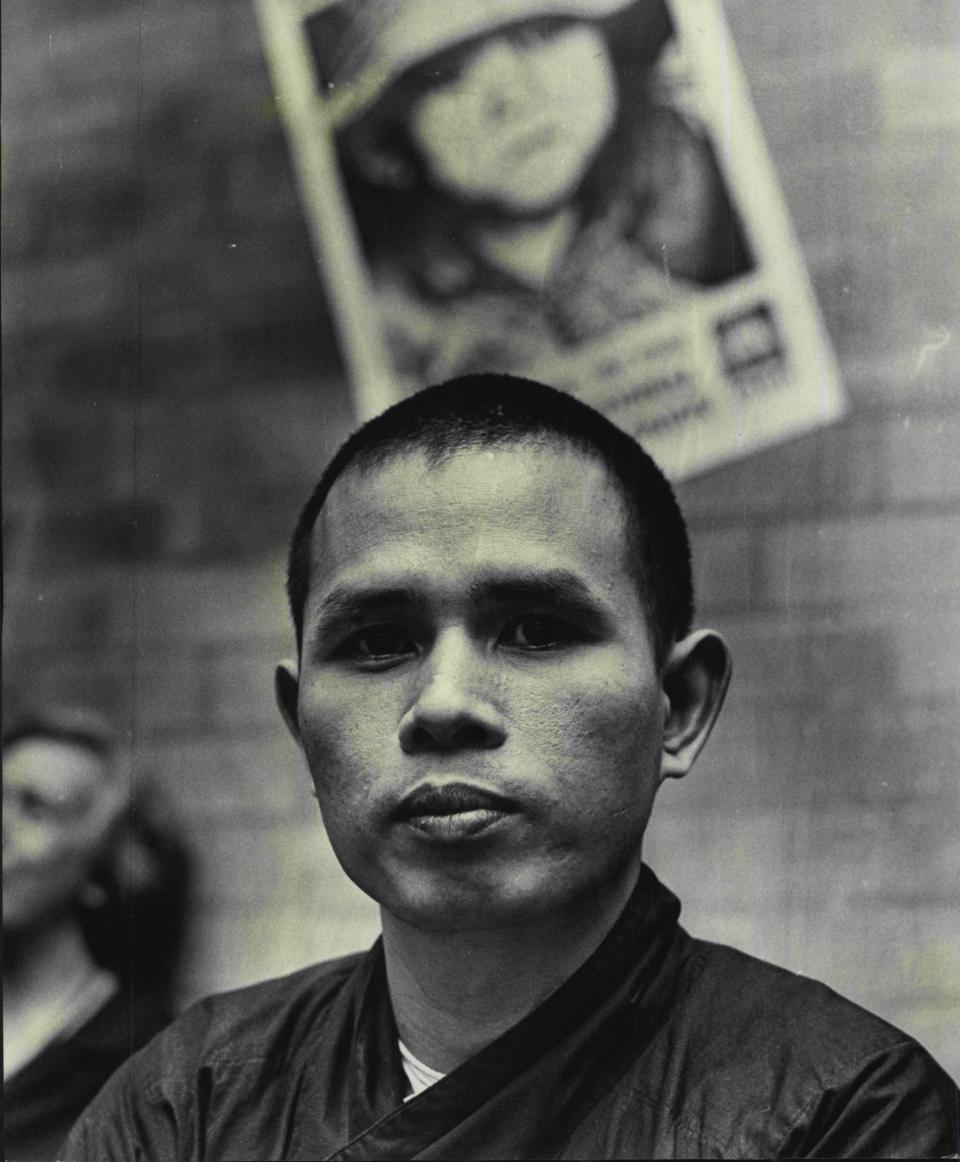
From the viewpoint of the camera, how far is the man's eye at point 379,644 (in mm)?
2154

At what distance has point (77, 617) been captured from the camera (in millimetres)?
2982

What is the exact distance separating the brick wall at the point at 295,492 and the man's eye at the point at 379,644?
0.68m

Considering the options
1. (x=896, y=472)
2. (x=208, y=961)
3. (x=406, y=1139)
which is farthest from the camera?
(x=208, y=961)

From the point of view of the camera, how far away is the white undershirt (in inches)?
85.9

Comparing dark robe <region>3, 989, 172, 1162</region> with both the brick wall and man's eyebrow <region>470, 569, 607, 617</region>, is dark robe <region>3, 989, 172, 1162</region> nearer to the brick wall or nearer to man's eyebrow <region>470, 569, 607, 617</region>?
the brick wall

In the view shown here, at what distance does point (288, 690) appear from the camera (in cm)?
244

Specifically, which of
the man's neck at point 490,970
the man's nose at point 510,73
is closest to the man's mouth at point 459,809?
the man's neck at point 490,970

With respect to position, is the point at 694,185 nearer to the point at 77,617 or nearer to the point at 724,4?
the point at 724,4

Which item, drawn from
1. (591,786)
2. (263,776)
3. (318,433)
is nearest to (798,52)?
(318,433)

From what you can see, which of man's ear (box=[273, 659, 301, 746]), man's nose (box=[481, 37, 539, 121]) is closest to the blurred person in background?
man's ear (box=[273, 659, 301, 746])

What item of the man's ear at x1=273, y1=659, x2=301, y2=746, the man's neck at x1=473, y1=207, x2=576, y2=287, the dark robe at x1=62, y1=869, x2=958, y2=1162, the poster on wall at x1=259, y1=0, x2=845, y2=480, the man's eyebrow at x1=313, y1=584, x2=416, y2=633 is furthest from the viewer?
the man's neck at x1=473, y1=207, x2=576, y2=287

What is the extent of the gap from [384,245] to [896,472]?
999 mm

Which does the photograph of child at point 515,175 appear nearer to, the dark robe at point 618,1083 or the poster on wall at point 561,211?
the poster on wall at point 561,211

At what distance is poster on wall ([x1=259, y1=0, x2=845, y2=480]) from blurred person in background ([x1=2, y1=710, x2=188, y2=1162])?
2.80 ft
